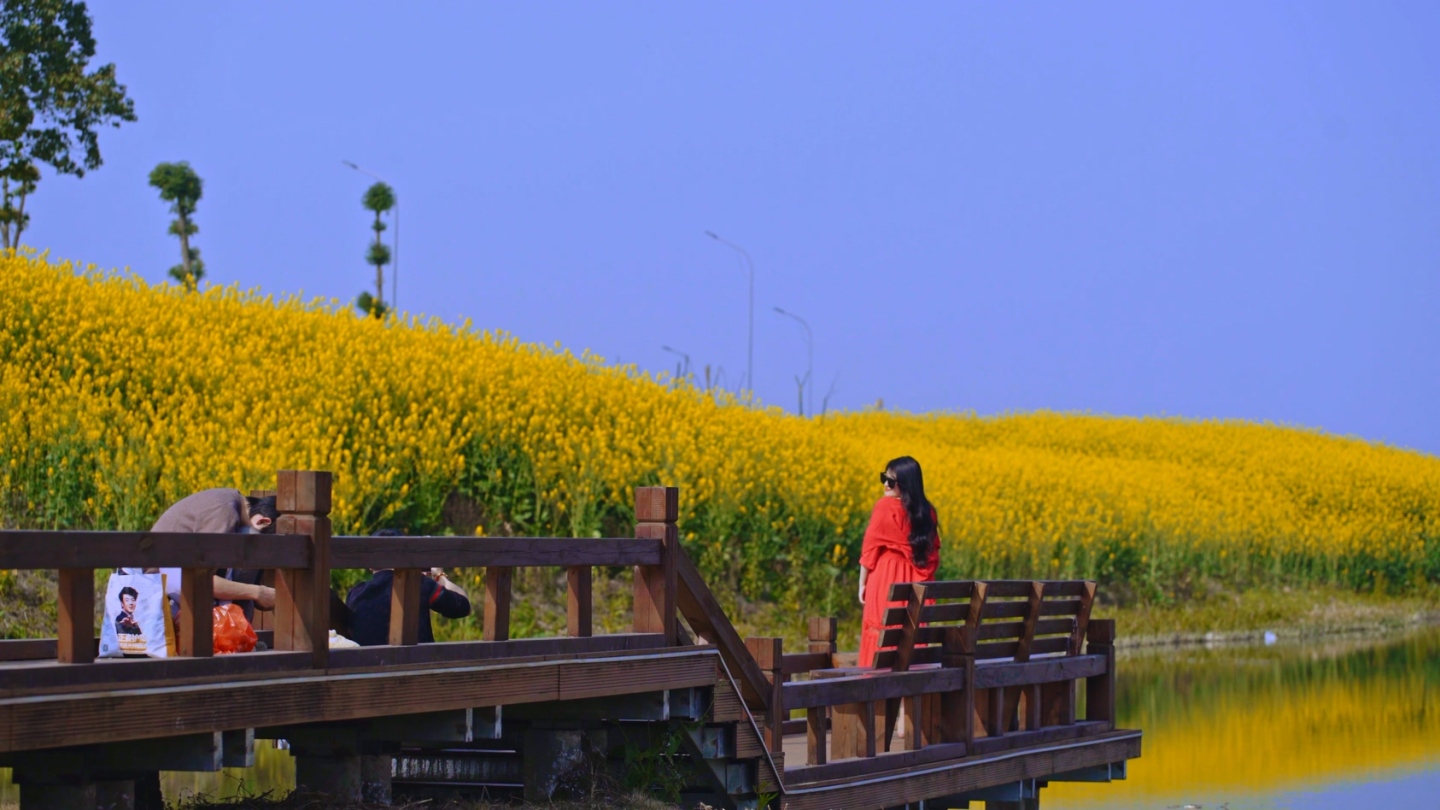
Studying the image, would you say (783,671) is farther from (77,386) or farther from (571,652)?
(77,386)

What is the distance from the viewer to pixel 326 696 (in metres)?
6.08

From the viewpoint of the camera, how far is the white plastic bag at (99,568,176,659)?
5984mm

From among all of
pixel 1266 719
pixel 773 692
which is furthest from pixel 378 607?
pixel 1266 719

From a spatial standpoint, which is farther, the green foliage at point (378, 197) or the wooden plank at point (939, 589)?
the green foliage at point (378, 197)

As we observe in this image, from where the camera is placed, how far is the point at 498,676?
6.81 m

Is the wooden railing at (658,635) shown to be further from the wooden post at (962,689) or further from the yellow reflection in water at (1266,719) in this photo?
the yellow reflection in water at (1266,719)

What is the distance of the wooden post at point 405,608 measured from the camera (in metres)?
6.58

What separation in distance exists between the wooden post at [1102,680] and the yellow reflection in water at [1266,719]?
2593mm

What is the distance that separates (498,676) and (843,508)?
48.4 feet

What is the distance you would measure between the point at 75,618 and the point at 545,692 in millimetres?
2133

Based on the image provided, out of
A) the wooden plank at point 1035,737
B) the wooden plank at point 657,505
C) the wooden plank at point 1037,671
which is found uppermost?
the wooden plank at point 657,505

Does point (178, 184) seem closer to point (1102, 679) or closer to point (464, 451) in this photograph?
point (464, 451)

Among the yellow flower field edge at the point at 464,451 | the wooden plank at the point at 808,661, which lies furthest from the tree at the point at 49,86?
the wooden plank at the point at 808,661

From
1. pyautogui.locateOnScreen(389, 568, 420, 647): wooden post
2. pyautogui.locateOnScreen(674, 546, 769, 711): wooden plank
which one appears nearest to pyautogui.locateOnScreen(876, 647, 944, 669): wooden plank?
pyautogui.locateOnScreen(674, 546, 769, 711): wooden plank
